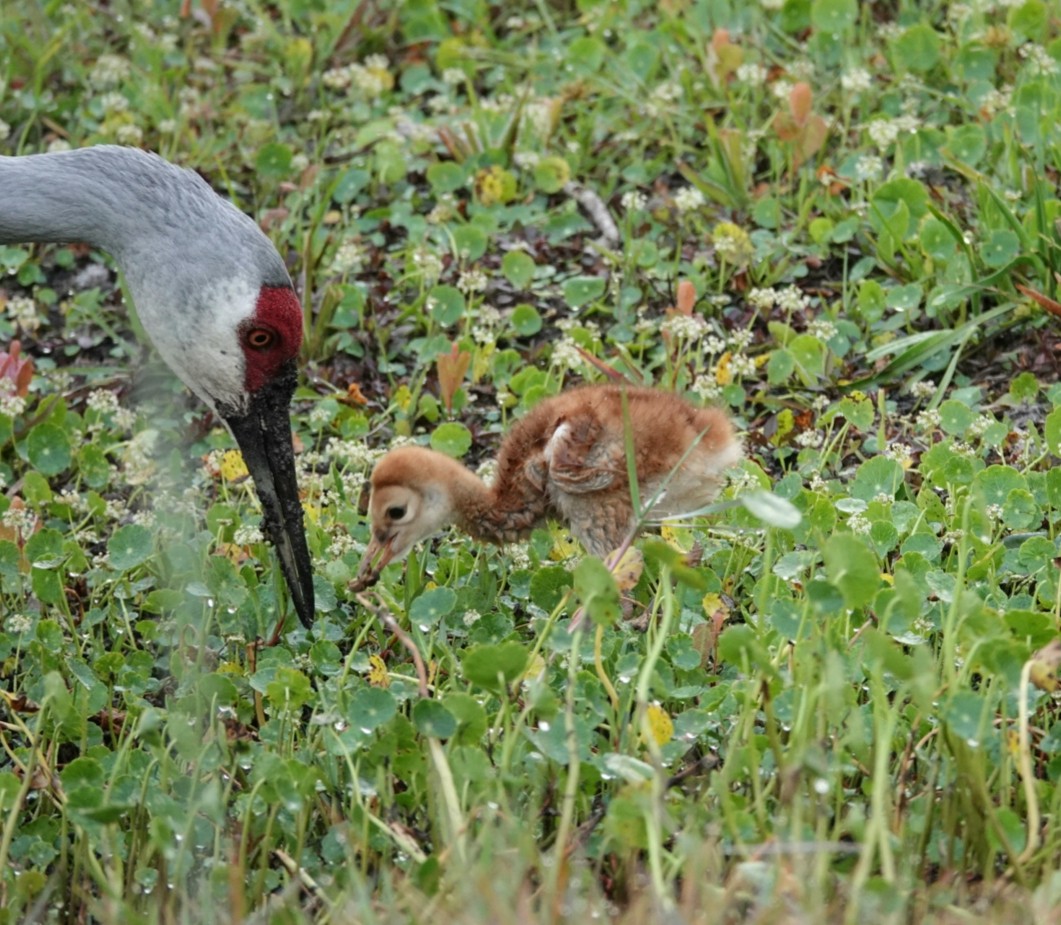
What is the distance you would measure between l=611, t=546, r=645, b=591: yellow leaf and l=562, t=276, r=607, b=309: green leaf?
150 cm

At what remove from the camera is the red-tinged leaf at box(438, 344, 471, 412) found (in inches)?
200

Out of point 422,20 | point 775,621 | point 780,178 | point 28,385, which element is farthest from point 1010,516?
point 422,20

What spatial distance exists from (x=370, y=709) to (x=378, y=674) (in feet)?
1.25

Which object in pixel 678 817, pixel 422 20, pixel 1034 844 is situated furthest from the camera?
pixel 422 20

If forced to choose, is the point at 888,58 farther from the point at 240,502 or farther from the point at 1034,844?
the point at 1034,844

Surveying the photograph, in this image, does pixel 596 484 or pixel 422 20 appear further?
pixel 422 20

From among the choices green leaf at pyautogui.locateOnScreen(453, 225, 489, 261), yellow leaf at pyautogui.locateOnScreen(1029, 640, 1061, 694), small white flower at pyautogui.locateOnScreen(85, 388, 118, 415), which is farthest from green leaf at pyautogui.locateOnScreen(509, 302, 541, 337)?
yellow leaf at pyautogui.locateOnScreen(1029, 640, 1061, 694)

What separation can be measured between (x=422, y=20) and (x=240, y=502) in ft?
9.63

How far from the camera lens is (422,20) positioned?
23.0 ft

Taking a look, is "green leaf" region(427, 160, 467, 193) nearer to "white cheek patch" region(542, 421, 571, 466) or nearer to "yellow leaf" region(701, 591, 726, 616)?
"white cheek patch" region(542, 421, 571, 466)

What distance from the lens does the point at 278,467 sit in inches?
171

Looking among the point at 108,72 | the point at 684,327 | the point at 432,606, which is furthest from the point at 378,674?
the point at 108,72

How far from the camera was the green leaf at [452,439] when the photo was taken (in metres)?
4.97

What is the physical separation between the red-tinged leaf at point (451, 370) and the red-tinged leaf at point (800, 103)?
1.55m
